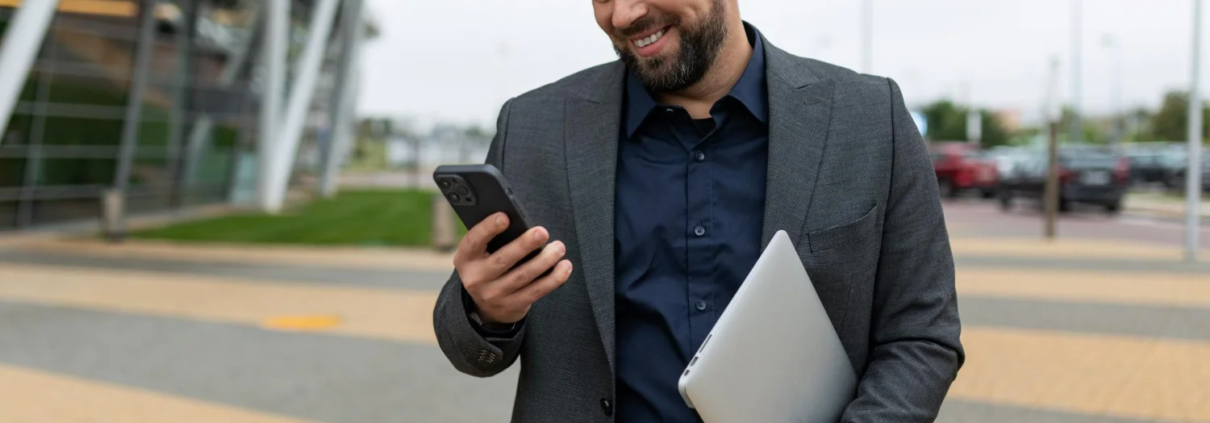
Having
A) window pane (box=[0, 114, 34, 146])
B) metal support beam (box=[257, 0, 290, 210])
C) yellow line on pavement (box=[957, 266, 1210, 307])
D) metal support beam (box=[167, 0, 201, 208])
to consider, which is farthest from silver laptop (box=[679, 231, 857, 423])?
metal support beam (box=[167, 0, 201, 208])

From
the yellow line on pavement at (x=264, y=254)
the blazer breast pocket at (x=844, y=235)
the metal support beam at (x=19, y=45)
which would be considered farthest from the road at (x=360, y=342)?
the blazer breast pocket at (x=844, y=235)

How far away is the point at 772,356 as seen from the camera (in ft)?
5.27

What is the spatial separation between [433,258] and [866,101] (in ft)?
43.5

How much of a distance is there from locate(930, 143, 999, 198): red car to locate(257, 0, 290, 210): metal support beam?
59.3ft

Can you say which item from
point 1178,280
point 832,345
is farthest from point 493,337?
point 1178,280

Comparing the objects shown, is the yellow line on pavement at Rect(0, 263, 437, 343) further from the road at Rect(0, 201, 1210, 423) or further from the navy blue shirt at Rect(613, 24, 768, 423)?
the navy blue shirt at Rect(613, 24, 768, 423)

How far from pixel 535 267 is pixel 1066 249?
15.0 meters

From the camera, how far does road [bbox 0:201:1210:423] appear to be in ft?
20.0

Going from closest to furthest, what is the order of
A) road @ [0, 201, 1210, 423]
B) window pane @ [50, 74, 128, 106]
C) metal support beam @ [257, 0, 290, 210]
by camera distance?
1. road @ [0, 201, 1210, 423]
2. window pane @ [50, 74, 128, 106]
3. metal support beam @ [257, 0, 290, 210]

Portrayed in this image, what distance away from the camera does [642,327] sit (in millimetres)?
1754

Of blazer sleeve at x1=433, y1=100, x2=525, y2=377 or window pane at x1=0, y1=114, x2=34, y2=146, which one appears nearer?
blazer sleeve at x1=433, y1=100, x2=525, y2=377

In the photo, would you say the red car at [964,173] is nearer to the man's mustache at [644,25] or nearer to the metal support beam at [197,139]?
the metal support beam at [197,139]

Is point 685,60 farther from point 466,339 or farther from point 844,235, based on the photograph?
point 466,339

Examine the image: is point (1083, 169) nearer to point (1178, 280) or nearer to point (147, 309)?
point (1178, 280)
